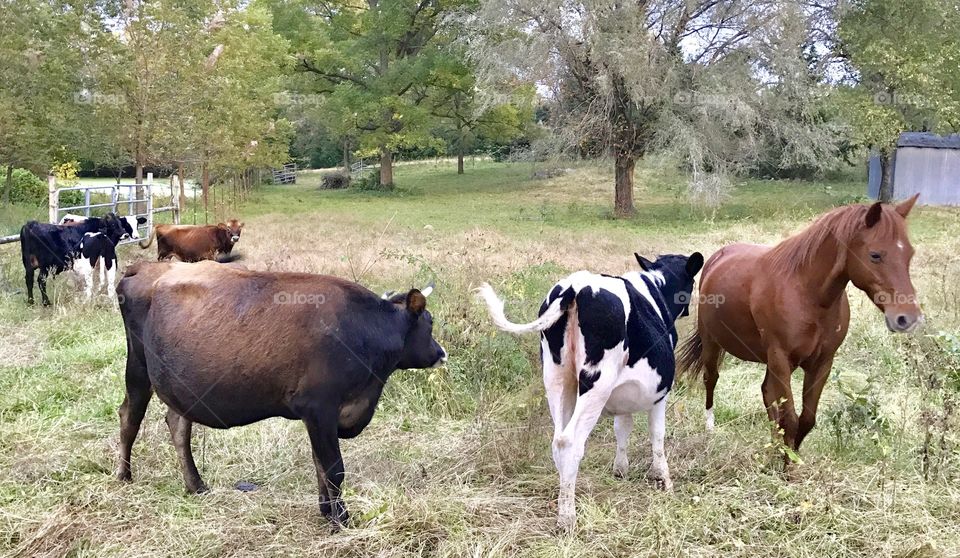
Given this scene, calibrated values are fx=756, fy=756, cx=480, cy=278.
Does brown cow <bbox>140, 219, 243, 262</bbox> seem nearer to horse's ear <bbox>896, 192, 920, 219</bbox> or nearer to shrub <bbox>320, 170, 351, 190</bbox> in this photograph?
horse's ear <bbox>896, 192, 920, 219</bbox>

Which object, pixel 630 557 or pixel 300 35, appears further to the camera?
pixel 300 35

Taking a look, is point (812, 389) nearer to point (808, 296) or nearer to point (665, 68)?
point (808, 296)

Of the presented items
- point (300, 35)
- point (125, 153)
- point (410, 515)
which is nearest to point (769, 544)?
point (410, 515)

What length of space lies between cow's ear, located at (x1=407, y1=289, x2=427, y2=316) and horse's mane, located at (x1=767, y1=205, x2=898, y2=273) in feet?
7.70

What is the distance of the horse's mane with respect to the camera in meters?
4.25

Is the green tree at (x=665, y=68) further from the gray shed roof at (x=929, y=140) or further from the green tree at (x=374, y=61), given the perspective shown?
the green tree at (x=374, y=61)

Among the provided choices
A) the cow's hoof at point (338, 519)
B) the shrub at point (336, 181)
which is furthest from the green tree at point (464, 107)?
the cow's hoof at point (338, 519)

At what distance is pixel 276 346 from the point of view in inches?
155

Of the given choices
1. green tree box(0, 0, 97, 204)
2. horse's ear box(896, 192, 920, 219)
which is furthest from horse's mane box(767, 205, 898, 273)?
green tree box(0, 0, 97, 204)

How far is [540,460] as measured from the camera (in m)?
4.91

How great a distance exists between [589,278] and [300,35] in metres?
31.6

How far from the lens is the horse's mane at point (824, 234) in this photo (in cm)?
425

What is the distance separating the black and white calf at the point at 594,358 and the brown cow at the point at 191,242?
966 centimetres

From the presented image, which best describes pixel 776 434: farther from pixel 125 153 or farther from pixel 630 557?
pixel 125 153
